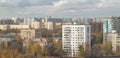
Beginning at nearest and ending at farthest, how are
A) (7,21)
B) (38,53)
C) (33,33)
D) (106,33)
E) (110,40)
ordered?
(38,53) < (110,40) < (106,33) < (33,33) < (7,21)

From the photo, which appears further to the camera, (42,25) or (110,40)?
(42,25)

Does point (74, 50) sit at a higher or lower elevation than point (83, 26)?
lower

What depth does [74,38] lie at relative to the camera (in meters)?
19.8

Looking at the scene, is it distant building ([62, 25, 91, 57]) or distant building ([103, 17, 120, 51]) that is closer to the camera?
distant building ([62, 25, 91, 57])

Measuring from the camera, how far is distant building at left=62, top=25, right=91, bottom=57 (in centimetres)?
1878

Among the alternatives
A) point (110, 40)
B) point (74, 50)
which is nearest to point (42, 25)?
point (110, 40)

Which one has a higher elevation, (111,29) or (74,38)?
(111,29)

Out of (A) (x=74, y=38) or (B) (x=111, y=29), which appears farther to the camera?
(B) (x=111, y=29)

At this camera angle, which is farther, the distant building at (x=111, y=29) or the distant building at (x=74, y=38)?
the distant building at (x=111, y=29)

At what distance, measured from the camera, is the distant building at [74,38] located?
61.6 feet

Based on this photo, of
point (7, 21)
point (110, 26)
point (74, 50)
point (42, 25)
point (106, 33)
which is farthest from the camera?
point (7, 21)

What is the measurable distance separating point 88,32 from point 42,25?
18.1m

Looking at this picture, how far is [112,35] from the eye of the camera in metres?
21.6

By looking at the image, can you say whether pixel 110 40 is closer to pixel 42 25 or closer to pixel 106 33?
pixel 106 33
